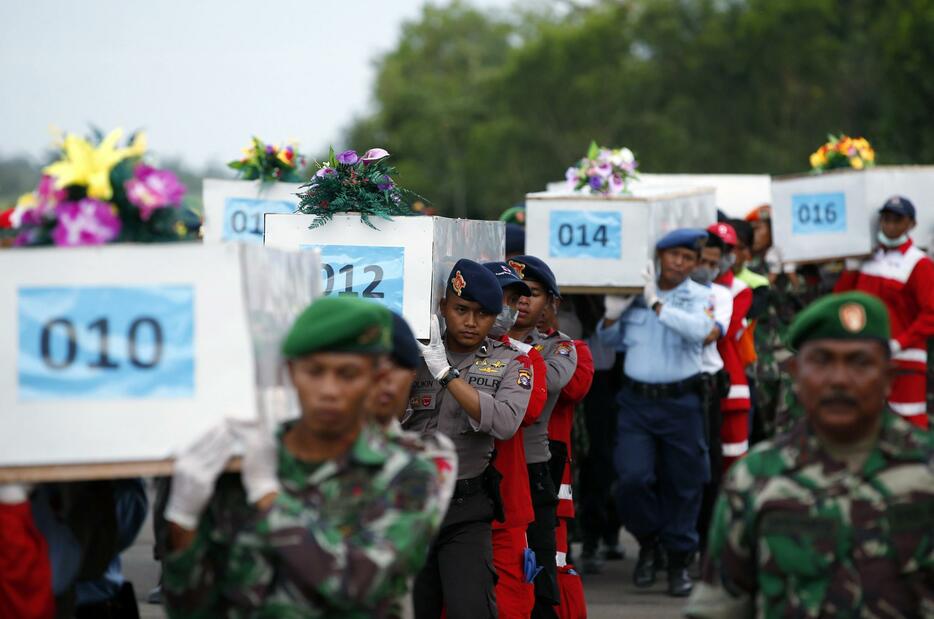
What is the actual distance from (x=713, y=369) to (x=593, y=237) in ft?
3.87

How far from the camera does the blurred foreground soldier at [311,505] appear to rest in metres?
4.10

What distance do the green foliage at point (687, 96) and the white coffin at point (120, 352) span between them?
2871cm

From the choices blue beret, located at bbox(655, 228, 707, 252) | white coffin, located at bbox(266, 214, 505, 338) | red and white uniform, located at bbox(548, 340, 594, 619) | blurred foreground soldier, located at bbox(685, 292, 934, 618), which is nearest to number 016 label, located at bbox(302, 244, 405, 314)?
white coffin, located at bbox(266, 214, 505, 338)

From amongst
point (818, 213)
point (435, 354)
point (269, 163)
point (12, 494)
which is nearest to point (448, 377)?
point (435, 354)

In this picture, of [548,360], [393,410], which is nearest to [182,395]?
[393,410]

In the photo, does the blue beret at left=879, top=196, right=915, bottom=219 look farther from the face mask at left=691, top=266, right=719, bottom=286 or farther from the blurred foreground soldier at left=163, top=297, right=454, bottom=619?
the blurred foreground soldier at left=163, top=297, right=454, bottom=619

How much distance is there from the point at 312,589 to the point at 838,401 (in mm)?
1530

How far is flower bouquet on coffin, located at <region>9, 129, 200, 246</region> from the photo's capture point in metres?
4.42

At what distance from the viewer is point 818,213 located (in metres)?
10.9

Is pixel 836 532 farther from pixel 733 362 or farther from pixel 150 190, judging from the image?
pixel 733 362

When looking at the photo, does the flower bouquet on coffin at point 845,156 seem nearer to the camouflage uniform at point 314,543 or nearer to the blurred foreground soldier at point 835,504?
the blurred foreground soldier at point 835,504

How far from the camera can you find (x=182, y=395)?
431 centimetres

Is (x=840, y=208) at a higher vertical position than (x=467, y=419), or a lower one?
higher

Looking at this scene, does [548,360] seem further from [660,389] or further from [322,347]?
[322,347]
